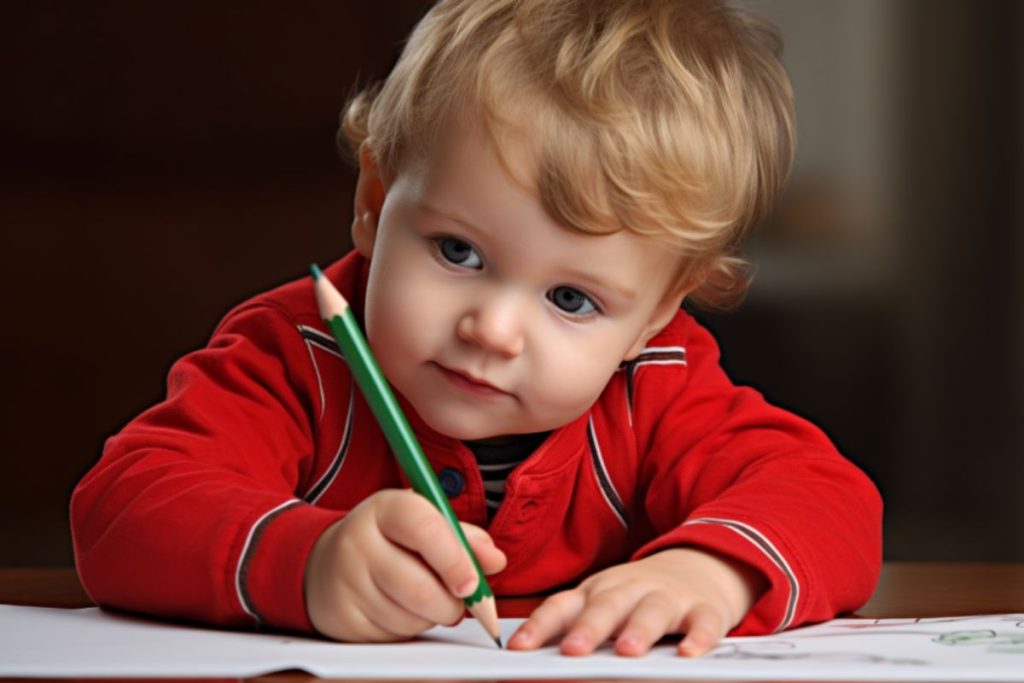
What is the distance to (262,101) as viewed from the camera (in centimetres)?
212

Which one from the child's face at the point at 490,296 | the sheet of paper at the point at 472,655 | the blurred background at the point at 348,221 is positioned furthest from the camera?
the blurred background at the point at 348,221

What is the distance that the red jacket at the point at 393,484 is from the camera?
0.68 meters

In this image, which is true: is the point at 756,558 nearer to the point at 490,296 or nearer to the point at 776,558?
the point at 776,558

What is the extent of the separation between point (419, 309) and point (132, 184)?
5.06ft

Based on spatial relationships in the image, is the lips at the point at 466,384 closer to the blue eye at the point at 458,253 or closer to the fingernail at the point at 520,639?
the blue eye at the point at 458,253

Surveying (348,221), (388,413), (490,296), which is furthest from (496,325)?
(348,221)

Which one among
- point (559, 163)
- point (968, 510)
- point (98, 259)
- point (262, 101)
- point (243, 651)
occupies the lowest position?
point (968, 510)

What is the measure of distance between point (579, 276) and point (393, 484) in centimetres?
22

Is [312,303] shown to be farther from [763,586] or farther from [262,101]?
[262,101]

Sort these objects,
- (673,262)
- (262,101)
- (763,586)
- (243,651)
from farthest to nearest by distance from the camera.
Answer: (262,101) < (673,262) < (763,586) < (243,651)

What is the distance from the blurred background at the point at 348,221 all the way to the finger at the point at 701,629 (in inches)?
61.5

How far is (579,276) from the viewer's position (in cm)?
75

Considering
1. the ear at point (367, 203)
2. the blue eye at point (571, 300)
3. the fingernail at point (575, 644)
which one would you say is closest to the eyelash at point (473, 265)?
the blue eye at point (571, 300)

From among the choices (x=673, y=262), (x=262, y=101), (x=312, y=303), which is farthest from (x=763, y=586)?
(x=262, y=101)
